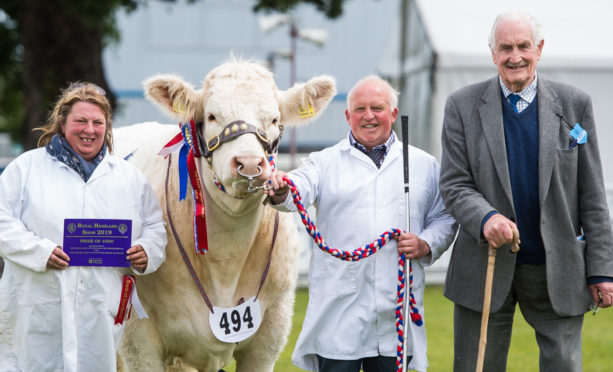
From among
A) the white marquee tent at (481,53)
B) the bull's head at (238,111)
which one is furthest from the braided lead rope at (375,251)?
the white marquee tent at (481,53)

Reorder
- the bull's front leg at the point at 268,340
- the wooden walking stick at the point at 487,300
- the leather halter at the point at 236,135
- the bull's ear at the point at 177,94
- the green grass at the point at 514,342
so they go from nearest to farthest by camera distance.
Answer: the wooden walking stick at the point at 487,300, the leather halter at the point at 236,135, the bull's ear at the point at 177,94, the bull's front leg at the point at 268,340, the green grass at the point at 514,342

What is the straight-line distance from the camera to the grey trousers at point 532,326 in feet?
11.4

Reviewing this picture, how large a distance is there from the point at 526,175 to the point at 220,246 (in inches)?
62.5

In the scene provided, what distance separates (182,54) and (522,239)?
2994 cm

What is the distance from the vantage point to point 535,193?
135 inches

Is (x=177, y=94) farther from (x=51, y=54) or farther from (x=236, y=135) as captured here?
(x=51, y=54)

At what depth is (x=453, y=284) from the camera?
12.0 feet

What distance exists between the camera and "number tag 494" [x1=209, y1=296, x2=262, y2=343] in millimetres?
4094

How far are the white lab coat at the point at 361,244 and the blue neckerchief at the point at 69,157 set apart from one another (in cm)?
94

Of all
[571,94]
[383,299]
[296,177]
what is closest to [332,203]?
[296,177]

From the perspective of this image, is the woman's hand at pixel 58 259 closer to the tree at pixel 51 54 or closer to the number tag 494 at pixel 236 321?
the number tag 494 at pixel 236 321

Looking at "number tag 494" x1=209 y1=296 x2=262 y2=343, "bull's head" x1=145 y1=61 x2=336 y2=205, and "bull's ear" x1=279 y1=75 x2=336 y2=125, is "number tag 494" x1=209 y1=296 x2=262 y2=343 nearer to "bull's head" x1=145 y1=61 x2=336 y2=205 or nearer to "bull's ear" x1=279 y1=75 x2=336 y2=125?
"bull's head" x1=145 y1=61 x2=336 y2=205

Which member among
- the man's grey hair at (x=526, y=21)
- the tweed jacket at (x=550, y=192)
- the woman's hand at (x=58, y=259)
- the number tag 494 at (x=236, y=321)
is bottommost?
the number tag 494 at (x=236, y=321)

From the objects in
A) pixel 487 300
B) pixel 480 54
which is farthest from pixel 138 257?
pixel 480 54
